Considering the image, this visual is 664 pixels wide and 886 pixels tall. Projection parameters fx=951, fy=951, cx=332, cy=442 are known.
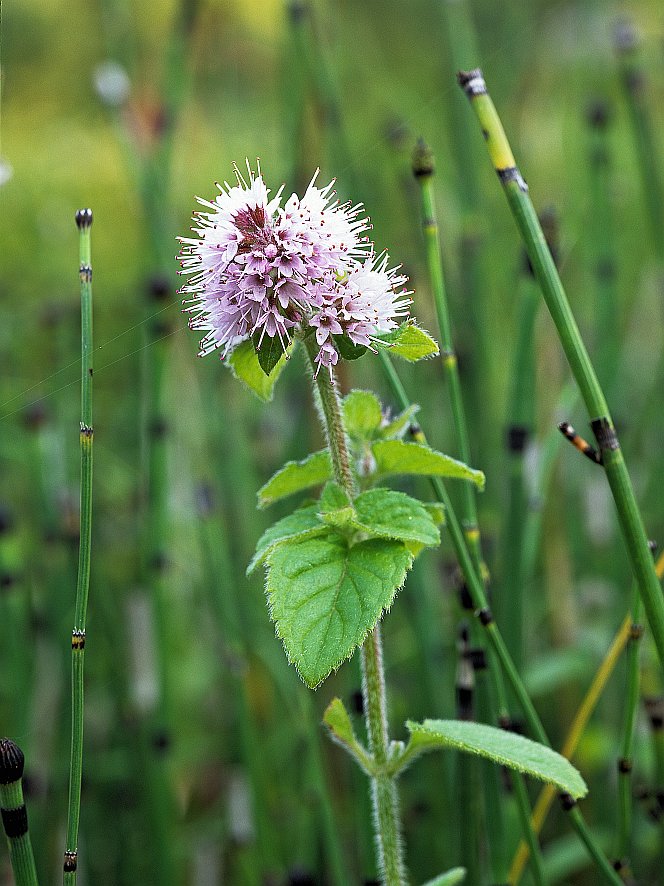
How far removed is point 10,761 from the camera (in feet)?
1.40

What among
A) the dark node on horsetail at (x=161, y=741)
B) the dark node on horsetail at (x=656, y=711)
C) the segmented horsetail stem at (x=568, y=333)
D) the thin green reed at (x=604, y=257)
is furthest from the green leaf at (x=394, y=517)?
the thin green reed at (x=604, y=257)

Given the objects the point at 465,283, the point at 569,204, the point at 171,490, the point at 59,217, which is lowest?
the point at 171,490

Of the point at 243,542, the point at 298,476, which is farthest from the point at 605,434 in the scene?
the point at 243,542

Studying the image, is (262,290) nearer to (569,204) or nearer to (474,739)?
(474,739)

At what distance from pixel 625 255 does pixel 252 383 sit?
1712 millimetres

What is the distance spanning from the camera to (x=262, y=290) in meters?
0.41

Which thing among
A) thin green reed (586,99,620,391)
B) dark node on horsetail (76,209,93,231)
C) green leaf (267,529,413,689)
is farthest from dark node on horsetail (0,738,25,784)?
→ thin green reed (586,99,620,391)

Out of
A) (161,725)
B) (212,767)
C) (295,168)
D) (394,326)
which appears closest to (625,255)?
(295,168)

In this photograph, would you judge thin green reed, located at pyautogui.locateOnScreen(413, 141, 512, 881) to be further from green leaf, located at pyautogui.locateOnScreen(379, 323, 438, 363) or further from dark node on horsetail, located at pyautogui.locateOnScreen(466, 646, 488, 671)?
green leaf, located at pyautogui.locateOnScreen(379, 323, 438, 363)

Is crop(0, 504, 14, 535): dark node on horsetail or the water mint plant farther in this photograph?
crop(0, 504, 14, 535): dark node on horsetail

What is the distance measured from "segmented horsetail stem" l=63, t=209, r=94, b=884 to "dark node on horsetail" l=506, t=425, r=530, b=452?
38 cm

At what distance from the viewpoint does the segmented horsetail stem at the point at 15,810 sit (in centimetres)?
43

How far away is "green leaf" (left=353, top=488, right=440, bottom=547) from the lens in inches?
16.5

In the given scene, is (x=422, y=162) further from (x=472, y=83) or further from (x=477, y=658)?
(x=477, y=658)
